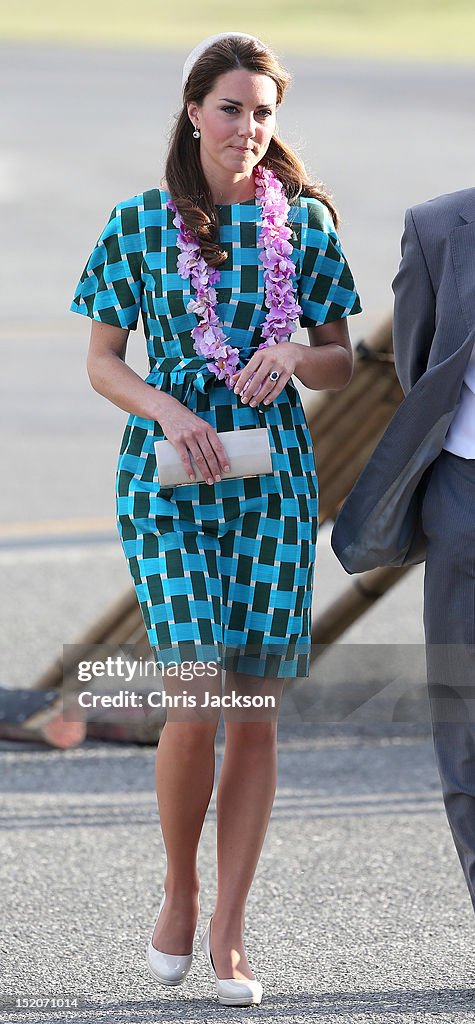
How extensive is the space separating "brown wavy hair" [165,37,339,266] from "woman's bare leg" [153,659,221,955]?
863 mm

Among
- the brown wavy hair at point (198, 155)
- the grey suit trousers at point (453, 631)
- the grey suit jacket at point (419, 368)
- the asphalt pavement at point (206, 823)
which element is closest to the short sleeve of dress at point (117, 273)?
the brown wavy hair at point (198, 155)

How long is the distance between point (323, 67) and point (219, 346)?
30150 mm

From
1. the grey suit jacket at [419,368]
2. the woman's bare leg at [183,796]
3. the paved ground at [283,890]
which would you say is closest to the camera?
the grey suit jacket at [419,368]

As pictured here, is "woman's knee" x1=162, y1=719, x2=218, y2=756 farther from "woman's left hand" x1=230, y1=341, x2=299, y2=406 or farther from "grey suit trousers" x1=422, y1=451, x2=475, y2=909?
"woman's left hand" x1=230, y1=341, x2=299, y2=406

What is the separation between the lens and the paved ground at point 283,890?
9.93ft

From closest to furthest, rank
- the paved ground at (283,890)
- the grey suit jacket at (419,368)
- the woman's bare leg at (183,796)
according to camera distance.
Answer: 1. the grey suit jacket at (419,368)
2. the woman's bare leg at (183,796)
3. the paved ground at (283,890)

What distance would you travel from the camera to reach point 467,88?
30297mm

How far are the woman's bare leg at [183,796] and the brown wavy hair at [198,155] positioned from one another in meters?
0.86

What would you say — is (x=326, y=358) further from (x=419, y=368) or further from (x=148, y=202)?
(x=148, y=202)

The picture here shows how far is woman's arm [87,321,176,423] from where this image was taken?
2787mm

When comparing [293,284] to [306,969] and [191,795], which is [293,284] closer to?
[191,795]

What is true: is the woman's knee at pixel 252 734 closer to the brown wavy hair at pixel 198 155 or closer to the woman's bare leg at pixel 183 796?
the woman's bare leg at pixel 183 796

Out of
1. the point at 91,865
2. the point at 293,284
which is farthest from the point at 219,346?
the point at 91,865

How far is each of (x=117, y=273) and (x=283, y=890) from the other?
168cm
